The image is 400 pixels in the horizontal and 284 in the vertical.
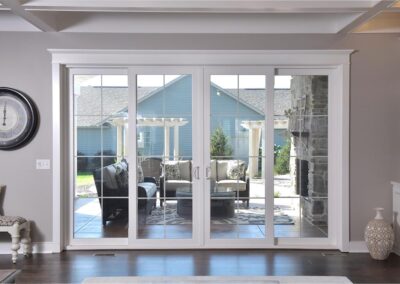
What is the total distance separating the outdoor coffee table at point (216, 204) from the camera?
4.94 m

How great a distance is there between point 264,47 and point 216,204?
1.97 meters

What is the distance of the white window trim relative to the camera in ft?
15.6

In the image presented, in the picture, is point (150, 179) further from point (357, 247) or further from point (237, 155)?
point (357, 247)

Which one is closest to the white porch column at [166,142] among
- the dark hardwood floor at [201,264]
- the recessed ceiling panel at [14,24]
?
the dark hardwood floor at [201,264]

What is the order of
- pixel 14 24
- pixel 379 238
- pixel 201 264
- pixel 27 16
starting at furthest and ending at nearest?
pixel 14 24, pixel 379 238, pixel 201 264, pixel 27 16

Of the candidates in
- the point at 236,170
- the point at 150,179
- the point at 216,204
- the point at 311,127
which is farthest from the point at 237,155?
the point at 150,179

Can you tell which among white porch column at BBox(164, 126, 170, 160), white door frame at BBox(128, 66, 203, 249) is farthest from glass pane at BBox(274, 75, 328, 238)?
white porch column at BBox(164, 126, 170, 160)

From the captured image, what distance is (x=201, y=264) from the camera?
169 inches

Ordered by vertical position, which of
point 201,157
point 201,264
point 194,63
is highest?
point 194,63

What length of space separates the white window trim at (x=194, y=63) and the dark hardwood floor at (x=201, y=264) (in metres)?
0.40

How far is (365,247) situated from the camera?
4.83 meters

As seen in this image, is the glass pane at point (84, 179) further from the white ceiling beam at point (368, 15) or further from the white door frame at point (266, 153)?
the white ceiling beam at point (368, 15)

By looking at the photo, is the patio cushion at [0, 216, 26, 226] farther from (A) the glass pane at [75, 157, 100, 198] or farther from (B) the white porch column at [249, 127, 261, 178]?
(B) the white porch column at [249, 127, 261, 178]

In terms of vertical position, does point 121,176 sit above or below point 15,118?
below
